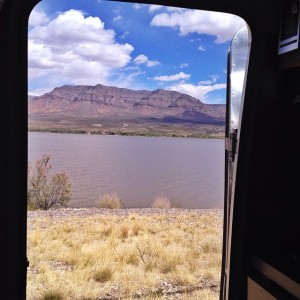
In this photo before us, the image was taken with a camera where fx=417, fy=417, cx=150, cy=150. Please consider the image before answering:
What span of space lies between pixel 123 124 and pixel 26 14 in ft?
99.9

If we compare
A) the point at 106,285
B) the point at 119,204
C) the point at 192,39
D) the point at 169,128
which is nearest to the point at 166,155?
the point at 169,128

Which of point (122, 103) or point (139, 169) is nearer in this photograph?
point (139, 169)

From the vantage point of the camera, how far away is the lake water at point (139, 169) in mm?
18500

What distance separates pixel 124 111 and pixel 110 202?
23.8m

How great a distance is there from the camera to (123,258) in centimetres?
771

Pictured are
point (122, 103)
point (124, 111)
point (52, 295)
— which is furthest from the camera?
point (122, 103)

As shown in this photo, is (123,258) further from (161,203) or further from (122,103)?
(122,103)

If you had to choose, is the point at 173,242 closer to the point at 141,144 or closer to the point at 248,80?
the point at 248,80

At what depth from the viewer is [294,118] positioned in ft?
6.50

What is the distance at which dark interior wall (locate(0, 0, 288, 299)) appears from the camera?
5.23 ft
